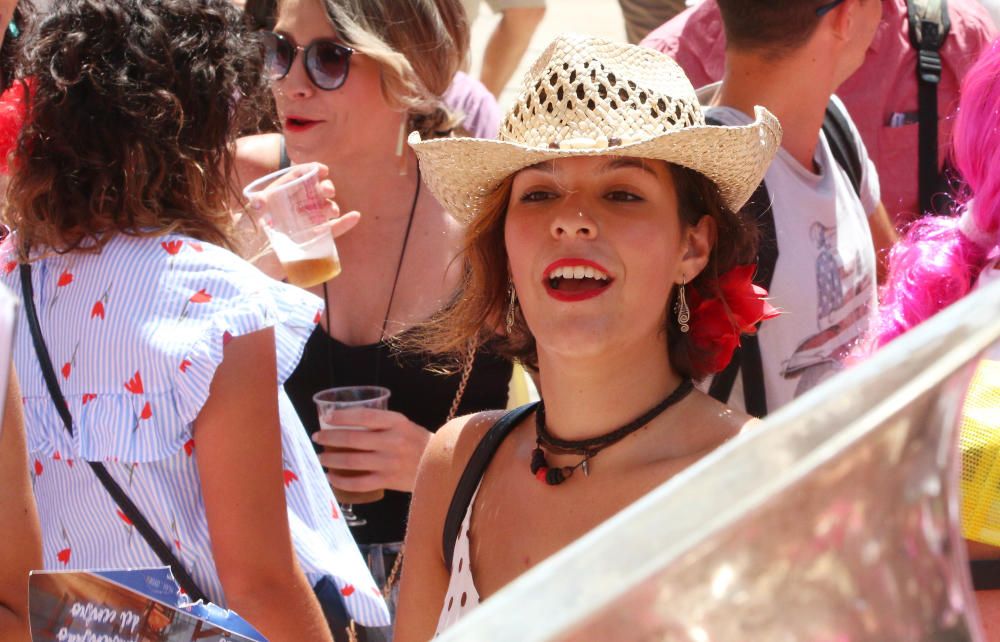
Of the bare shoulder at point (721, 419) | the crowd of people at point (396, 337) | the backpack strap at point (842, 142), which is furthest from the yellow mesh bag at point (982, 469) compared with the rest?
the backpack strap at point (842, 142)

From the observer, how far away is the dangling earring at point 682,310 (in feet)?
6.15

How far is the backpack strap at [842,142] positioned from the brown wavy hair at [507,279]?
1.11m

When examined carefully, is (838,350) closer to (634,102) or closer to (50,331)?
(634,102)

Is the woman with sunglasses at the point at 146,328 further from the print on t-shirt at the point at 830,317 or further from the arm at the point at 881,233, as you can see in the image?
the arm at the point at 881,233

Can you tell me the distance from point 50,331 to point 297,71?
3.96 ft

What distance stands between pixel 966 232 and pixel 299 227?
1.42 metres

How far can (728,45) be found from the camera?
279cm

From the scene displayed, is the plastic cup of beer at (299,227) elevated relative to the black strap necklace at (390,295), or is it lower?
elevated

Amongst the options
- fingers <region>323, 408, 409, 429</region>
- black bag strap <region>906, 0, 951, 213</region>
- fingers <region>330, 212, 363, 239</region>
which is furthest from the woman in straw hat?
black bag strap <region>906, 0, 951, 213</region>

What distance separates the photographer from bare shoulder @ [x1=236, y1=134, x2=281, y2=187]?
3215 mm

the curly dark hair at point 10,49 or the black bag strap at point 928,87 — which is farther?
the black bag strap at point 928,87

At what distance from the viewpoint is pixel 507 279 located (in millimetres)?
2098

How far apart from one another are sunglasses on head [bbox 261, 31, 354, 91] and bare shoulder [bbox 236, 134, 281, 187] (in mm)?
300

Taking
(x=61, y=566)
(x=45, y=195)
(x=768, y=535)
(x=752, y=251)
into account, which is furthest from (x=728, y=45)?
(x=768, y=535)
